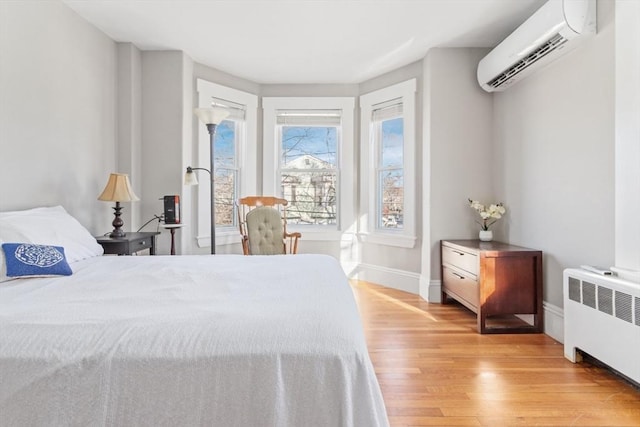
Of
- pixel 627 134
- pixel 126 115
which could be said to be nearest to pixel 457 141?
pixel 627 134

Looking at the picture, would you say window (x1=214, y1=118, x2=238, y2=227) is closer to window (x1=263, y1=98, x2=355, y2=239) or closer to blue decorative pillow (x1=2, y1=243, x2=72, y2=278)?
window (x1=263, y1=98, x2=355, y2=239)

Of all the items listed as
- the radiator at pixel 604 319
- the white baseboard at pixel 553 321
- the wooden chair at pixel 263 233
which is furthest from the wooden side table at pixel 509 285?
the wooden chair at pixel 263 233

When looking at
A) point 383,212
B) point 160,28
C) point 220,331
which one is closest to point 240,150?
point 160,28

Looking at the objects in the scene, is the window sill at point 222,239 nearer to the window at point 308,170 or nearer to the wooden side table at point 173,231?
the wooden side table at point 173,231

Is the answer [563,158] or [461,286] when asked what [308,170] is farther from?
[563,158]

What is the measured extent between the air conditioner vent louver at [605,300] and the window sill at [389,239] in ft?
6.93

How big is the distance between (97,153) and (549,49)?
3835 millimetres

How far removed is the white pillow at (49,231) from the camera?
1.94 meters

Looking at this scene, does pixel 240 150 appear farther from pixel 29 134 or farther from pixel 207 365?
pixel 207 365

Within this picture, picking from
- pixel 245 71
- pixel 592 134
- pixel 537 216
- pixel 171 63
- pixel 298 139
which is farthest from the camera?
pixel 298 139

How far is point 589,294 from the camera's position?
227 centimetres

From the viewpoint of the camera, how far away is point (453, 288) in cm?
354

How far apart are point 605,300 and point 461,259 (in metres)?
1.28

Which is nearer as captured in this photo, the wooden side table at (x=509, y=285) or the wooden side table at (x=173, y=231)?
the wooden side table at (x=509, y=285)
